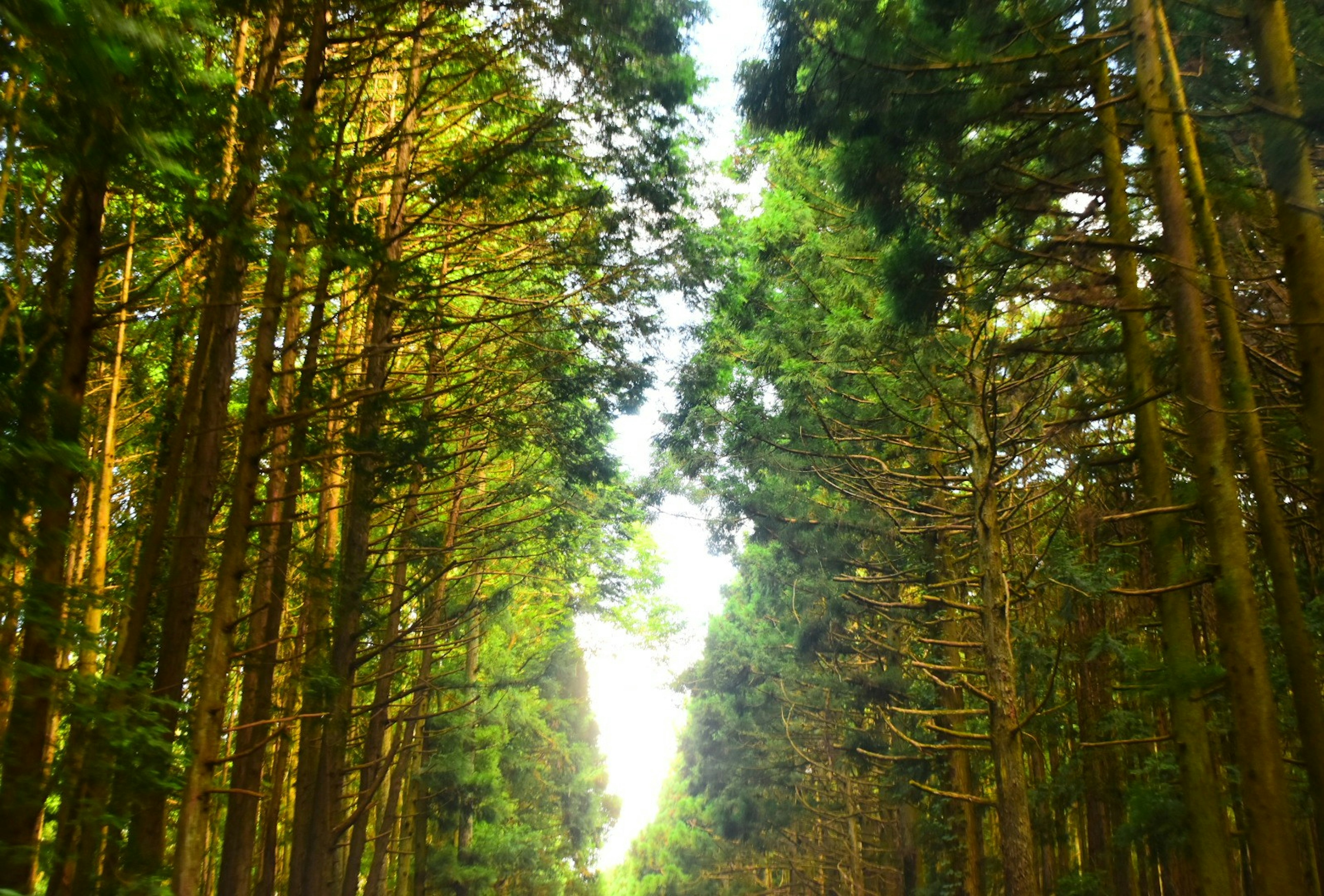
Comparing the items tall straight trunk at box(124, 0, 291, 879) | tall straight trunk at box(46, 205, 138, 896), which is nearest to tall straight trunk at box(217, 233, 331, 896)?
tall straight trunk at box(124, 0, 291, 879)

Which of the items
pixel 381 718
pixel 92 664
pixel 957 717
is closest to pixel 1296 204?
pixel 957 717

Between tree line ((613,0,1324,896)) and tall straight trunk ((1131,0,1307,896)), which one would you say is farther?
tree line ((613,0,1324,896))

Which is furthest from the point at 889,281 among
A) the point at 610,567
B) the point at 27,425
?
the point at 610,567

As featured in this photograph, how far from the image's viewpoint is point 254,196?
573 centimetres

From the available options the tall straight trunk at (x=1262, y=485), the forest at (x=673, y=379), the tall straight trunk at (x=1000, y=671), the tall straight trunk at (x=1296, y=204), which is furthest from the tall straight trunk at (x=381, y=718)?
the tall straight trunk at (x=1296, y=204)

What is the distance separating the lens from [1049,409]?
29.2ft

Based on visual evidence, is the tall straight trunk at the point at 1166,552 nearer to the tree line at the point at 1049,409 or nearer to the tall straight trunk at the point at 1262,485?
the tree line at the point at 1049,409

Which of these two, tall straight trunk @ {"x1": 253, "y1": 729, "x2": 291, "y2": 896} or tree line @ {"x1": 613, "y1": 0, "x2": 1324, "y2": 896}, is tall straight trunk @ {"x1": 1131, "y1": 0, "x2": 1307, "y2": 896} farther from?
tall straight trunk @ {"x1": 253, "y1": 729, "x2": 291, "y2": 896}

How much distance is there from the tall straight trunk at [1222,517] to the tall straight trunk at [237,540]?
5292 mm

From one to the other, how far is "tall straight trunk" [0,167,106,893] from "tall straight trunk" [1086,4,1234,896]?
6062 mm

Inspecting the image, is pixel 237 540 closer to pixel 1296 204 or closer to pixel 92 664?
pixel 92 664

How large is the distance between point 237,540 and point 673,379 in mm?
8019

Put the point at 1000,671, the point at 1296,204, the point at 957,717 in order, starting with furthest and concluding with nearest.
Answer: the point at 957,717 → the point at 1000,671 → the point at 1296,204

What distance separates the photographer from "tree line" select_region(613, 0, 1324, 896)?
4469 millimetres
